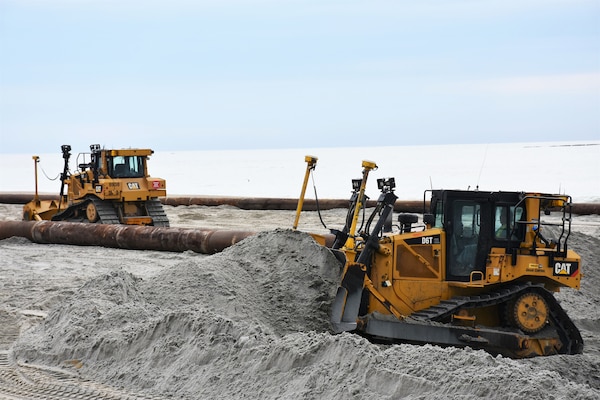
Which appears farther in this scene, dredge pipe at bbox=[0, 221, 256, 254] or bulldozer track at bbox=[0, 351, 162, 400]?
dredge pipe at bbox=[0, 221, 256, 254]

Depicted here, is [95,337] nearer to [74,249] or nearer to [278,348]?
[278,348]

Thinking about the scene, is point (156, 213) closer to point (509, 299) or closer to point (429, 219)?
point (429, 219)

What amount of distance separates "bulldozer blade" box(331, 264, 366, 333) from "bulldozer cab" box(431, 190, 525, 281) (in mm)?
1225

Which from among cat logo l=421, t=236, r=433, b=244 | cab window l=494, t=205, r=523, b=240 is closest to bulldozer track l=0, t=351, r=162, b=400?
cat logo l=421, t=236, r=433, b=244

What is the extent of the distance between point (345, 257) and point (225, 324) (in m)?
2.09

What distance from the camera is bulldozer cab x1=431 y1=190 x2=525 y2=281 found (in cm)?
1040

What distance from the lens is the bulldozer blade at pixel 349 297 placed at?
9914 millimetres

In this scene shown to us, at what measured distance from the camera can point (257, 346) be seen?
8.21 meters

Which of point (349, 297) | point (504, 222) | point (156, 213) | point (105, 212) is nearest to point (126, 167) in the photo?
A: point (105, 212)

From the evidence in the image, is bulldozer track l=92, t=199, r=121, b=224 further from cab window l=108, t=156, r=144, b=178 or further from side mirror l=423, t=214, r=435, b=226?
side mirror l=423, t=214, r=435, b=226

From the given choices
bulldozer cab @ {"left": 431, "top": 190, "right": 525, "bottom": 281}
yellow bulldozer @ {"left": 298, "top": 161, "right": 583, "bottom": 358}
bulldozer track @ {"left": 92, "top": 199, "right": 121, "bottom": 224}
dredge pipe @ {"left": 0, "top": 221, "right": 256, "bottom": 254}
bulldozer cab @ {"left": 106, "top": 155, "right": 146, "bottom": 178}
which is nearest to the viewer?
yellow bulldozer @ {"left": 298, "top": 161, "right": 583, "bottom": 358}

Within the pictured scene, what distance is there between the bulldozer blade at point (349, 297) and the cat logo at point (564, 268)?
2357mm

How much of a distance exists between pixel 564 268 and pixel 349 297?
8.63ft

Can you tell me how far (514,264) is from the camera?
10367mm
